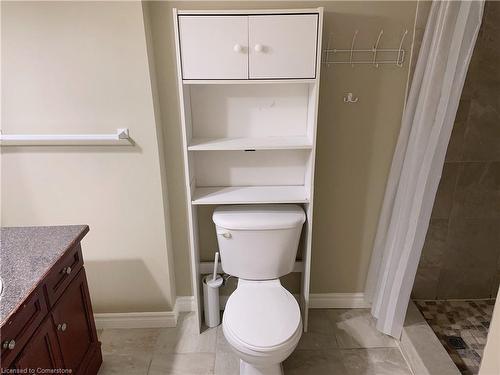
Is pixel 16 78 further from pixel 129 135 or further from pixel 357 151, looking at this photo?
pixel 357 151

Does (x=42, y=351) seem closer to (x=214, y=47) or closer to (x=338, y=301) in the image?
(x=214, y=47)

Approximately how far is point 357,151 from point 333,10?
733 millimetres

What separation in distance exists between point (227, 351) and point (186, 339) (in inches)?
10.7

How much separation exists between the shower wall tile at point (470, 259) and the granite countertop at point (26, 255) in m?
2.12

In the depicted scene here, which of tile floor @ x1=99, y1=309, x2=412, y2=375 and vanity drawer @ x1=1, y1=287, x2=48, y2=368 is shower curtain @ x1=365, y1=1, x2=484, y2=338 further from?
vanity drawer @ x1=1, y1=287, x2=48, y2=368

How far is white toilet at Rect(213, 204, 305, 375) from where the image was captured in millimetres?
1473

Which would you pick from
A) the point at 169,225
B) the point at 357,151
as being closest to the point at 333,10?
the point at 357,151

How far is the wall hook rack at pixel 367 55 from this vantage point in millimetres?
1709

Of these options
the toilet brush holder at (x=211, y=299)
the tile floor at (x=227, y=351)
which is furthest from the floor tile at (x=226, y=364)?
the toilet brush holder at (x=211, y=299)

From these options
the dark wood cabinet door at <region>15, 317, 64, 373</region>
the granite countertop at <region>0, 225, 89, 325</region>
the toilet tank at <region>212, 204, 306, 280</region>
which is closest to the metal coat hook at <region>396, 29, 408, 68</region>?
the toilet tank at <region>212, 204, 306, 280</region>

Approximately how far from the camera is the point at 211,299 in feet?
6.66

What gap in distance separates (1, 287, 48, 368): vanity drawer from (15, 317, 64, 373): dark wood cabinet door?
0.10 feet

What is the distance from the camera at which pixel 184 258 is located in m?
2.10

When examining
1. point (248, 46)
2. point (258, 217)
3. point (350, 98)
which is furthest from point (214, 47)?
point (258, 217)
